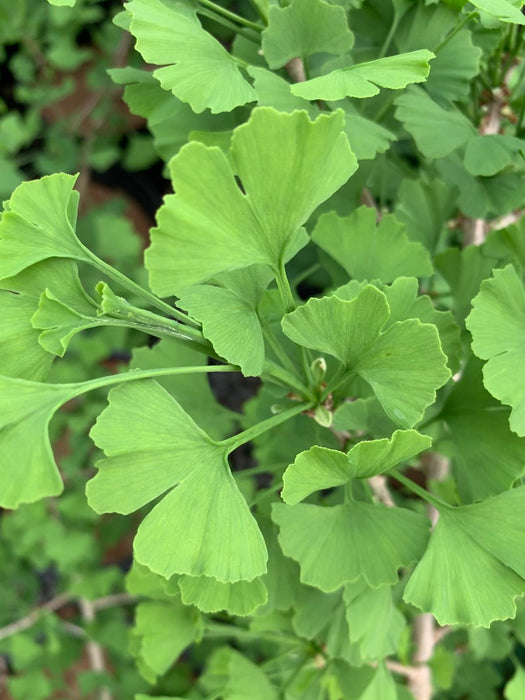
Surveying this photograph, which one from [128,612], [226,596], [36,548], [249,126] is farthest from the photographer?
[128,612]

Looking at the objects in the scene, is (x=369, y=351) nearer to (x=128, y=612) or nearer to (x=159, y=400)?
(x=159, y=400)

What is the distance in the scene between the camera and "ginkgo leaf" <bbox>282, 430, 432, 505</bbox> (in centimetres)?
32

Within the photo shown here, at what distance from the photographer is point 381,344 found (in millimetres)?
341

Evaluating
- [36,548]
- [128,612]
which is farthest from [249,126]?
[128,612]

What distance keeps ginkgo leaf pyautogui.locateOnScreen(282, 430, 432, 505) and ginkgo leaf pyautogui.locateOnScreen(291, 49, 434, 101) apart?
0.17 metres

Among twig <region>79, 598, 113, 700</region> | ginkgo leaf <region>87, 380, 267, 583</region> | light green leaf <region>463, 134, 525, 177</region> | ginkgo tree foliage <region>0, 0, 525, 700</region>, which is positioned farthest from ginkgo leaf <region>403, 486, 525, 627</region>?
twig <region>79, 598, 113, 700</region>

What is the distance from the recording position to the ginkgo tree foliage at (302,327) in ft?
1.04

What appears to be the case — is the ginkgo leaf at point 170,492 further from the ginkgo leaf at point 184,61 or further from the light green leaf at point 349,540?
the ginkgo leaf at point 184,61

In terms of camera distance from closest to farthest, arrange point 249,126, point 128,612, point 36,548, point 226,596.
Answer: point 249,126
point 226,596
point 36,548
point 128,612

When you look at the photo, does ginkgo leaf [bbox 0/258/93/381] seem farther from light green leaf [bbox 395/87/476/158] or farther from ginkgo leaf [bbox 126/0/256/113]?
light green leaf [bbox 395/87/476/158]

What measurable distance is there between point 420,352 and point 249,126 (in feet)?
0.45

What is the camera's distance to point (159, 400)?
36cm

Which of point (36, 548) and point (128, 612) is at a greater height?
point (36, 548)

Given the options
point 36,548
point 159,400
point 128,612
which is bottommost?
point 128,612
